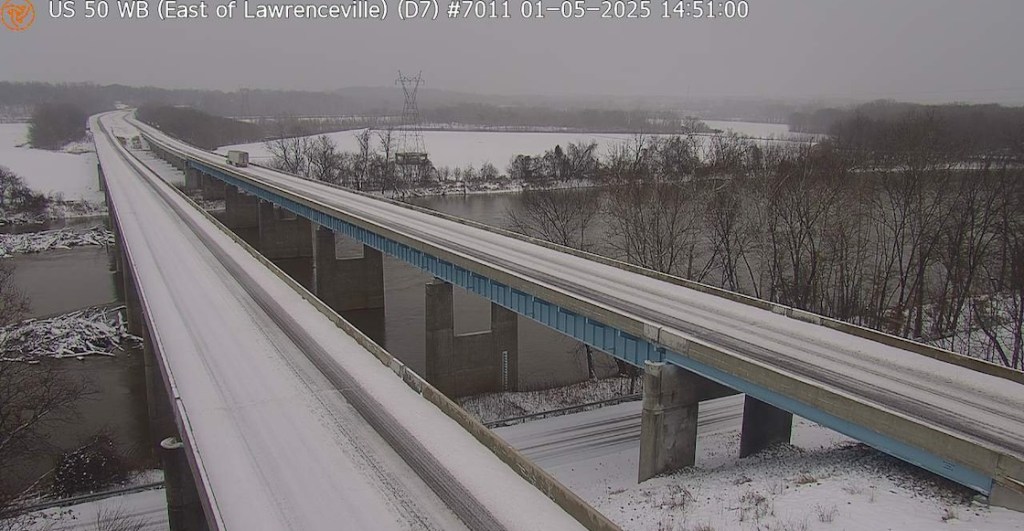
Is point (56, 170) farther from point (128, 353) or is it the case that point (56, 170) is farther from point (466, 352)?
point (466, 352)

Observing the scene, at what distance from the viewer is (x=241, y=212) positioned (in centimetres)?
6956

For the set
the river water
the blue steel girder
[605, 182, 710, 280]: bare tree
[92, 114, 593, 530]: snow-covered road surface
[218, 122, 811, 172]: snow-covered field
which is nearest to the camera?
[92, 114, 593, 530]: snow-covered road surface

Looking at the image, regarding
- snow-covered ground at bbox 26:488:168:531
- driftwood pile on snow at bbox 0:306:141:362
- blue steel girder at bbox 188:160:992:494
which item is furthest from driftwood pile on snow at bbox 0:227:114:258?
snow-covered ground at bbox 26:488:168:531

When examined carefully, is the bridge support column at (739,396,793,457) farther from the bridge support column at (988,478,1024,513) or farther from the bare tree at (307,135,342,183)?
the bare tree at (307,135,342,183)

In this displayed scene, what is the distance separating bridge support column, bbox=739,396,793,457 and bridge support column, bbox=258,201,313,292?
42.7 m

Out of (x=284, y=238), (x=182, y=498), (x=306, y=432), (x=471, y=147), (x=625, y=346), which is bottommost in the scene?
(x=182, y=498)

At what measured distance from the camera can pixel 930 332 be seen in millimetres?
33875

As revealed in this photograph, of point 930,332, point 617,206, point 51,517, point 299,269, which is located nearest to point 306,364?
point 51,517

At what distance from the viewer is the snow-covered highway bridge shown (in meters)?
12.2

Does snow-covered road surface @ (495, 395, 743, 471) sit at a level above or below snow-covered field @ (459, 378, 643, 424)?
above

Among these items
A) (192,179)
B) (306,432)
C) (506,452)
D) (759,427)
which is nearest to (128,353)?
(306,432)

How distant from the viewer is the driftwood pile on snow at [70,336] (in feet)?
106

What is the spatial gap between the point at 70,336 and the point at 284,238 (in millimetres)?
23930

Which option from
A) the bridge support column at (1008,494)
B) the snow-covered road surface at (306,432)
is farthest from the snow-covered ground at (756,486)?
the snow-covered road surface at (306,432)
